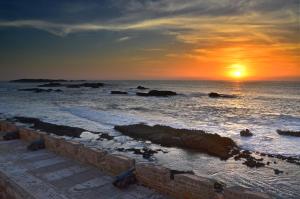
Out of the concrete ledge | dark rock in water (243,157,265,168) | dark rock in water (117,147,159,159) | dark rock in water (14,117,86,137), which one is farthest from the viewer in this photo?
dark rock in water (14,117,86,137)

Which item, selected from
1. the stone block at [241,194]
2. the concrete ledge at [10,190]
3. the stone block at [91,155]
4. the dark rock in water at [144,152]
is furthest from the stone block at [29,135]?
the stone block at [241,194]

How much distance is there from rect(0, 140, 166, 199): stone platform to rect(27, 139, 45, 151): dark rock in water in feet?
2.47

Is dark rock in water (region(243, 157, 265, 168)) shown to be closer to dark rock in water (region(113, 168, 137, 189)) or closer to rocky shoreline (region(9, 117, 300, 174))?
rocky shoreline (region(9, 117, 300, 174))

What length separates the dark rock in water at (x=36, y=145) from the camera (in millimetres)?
12955

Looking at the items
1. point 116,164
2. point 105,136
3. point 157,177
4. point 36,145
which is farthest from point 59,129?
point 157,177

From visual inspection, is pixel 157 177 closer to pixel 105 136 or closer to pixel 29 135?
pixel 29 135

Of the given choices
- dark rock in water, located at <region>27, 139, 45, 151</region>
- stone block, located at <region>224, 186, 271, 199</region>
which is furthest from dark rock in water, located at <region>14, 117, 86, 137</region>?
stone block, located at <region>224, 186, 271, 199</region>

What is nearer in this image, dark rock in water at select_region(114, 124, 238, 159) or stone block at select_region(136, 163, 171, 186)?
stone block at select_region(136, 163, 171, 186)

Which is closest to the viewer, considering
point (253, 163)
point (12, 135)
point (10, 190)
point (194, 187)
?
point (194, 187)

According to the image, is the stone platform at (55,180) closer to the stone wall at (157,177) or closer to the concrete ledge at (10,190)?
the concrete ledge at (10,190)

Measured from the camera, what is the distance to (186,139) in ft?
68.0

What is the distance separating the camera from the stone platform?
8422 millimetres

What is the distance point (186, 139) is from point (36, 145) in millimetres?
10954

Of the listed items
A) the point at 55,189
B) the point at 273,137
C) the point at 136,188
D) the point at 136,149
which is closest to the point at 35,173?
the point at 55,189
